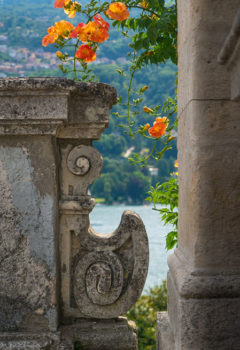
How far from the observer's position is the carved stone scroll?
272 cm

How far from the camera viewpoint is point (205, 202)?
6.45 feet

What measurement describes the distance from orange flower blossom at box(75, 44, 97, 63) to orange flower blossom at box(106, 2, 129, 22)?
29cm

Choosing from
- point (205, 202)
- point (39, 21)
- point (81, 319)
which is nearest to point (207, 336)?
point (205, 202)

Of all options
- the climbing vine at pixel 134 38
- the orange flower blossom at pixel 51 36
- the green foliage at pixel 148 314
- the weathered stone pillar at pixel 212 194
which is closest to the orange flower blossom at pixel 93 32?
the climbing vine at pixel 134 38

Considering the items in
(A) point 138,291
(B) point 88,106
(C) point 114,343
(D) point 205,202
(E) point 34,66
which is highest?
(E) point 34,66

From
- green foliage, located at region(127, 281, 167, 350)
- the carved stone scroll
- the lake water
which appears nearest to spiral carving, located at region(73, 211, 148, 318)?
the carved stone scroll

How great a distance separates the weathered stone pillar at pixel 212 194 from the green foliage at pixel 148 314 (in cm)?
269

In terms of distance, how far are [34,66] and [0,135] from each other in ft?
52.1

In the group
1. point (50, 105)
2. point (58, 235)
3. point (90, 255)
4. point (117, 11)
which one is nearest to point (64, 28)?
point (117, 11)

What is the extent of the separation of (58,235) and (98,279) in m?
0.35

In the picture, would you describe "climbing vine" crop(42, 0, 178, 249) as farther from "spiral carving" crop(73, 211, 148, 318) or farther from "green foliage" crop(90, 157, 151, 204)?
"green foliage" crop(90, 157, 151, 204)

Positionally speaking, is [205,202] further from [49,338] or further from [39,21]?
[39,21]

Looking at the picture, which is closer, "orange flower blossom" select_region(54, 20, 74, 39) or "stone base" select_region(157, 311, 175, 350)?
"stone base" select_region(157, 311, 175, 350)

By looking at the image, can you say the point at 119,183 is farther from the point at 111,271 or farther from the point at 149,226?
the point at 111,271
